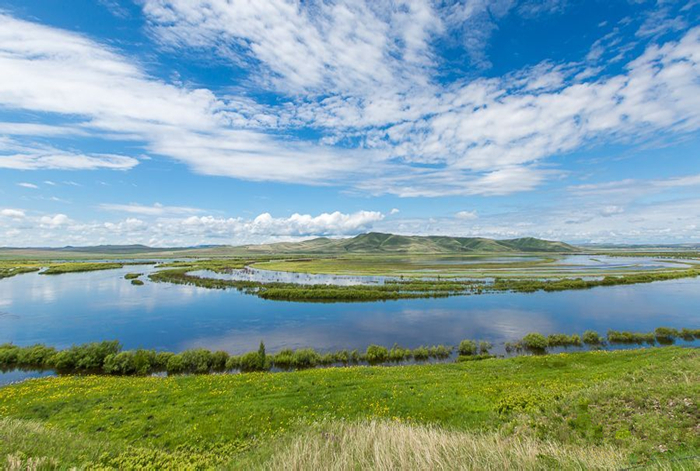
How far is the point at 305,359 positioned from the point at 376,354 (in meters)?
7.91

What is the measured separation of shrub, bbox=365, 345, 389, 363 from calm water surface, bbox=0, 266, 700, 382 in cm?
479

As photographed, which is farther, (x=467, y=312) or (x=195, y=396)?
(x=467, y=312)

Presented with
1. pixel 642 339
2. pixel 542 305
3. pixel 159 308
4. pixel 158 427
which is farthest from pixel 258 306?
pixel 642 339

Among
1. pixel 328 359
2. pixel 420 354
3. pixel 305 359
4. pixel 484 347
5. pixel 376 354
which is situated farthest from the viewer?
pixel 484 347

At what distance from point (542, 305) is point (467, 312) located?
17415mm

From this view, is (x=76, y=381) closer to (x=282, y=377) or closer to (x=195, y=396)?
(x=195, y=396)

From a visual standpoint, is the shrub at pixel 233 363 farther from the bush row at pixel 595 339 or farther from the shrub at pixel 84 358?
the bush row at pixel 595 339

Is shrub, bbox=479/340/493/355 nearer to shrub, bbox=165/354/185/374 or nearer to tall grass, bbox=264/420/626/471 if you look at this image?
tall grass, bbox=264/420/626/471

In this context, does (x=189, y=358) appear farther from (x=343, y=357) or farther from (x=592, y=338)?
(x=592, y=338)

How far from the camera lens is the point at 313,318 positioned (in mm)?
53688

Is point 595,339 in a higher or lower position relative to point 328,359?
higher

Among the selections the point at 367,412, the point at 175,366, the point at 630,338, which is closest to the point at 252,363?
the point at 175,366

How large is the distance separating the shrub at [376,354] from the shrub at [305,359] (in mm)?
5586

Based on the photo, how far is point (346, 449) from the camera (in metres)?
8.40
